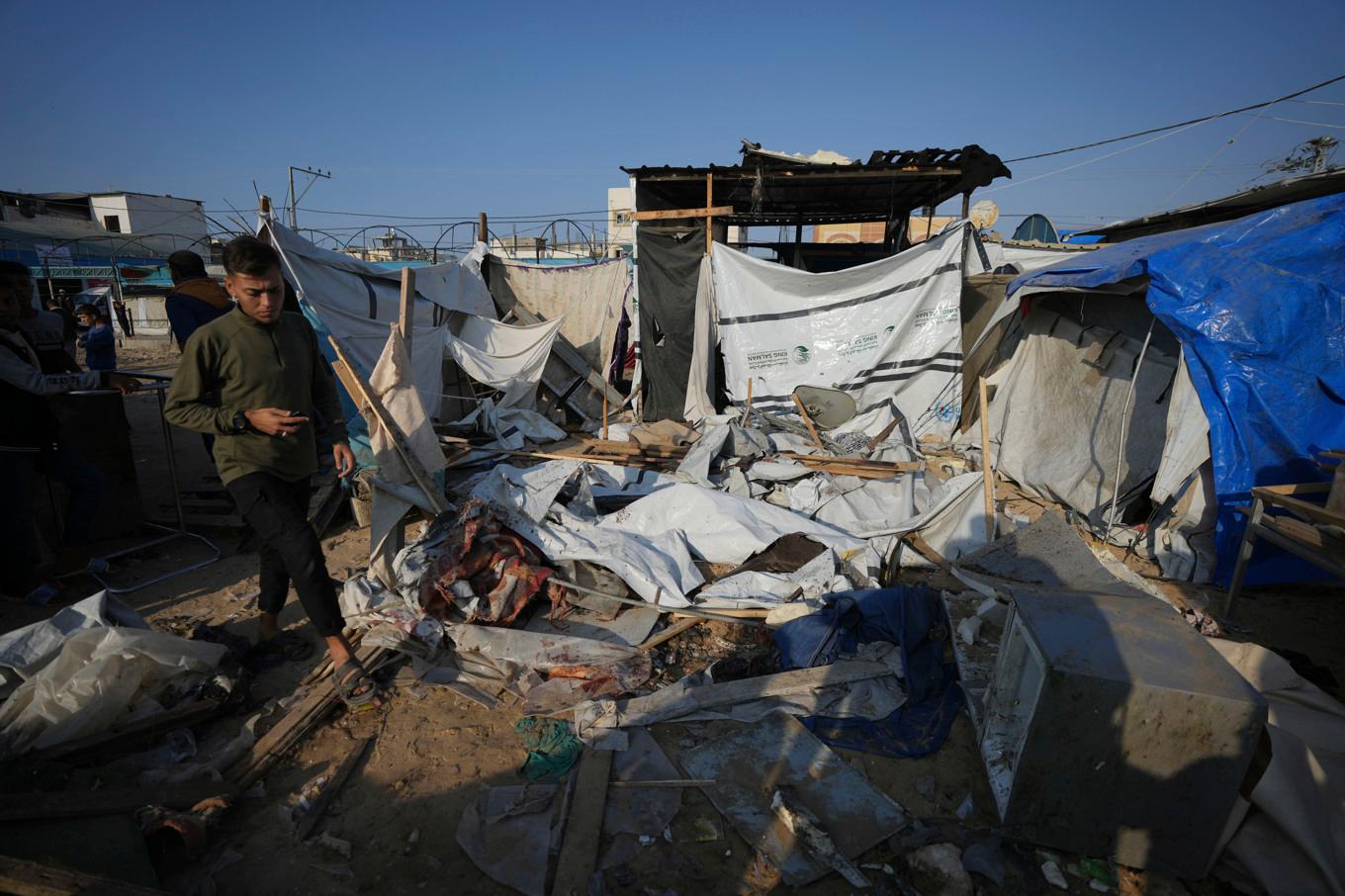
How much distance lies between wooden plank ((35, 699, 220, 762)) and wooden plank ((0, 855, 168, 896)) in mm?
902

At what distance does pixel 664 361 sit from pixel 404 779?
6.63 meters

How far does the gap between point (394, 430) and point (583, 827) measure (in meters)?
2.27

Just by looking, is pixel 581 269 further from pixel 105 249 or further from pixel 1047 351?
pixel 105 249

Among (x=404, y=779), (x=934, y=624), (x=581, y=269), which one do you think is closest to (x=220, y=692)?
(x=404, y=779)

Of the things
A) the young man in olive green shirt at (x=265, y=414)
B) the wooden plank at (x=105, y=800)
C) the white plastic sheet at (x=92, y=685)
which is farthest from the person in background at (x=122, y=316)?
the wooden plank at (x=105, y=800)

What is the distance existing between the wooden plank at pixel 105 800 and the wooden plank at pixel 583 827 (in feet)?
4.07

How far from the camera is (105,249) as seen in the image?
24234 millimetres

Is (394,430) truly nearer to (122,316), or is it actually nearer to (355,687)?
(355,687)

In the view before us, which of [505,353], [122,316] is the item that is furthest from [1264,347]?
[122,316]

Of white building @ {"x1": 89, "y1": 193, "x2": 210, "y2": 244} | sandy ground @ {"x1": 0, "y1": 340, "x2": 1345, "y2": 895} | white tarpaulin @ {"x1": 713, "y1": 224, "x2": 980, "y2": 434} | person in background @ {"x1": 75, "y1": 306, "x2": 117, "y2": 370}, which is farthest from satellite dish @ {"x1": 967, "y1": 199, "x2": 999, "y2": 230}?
white building @ {"x1": 89, "y1": 193, "x2": 210, "y2": 244}

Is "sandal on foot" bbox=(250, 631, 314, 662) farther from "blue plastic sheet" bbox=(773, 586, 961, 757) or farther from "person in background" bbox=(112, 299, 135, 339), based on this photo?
"person in background" bbox=(112, 299, 135, 339)

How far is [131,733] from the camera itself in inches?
90.4

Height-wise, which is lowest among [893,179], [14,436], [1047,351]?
[14,436]

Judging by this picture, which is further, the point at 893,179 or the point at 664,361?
the point at 664,361
